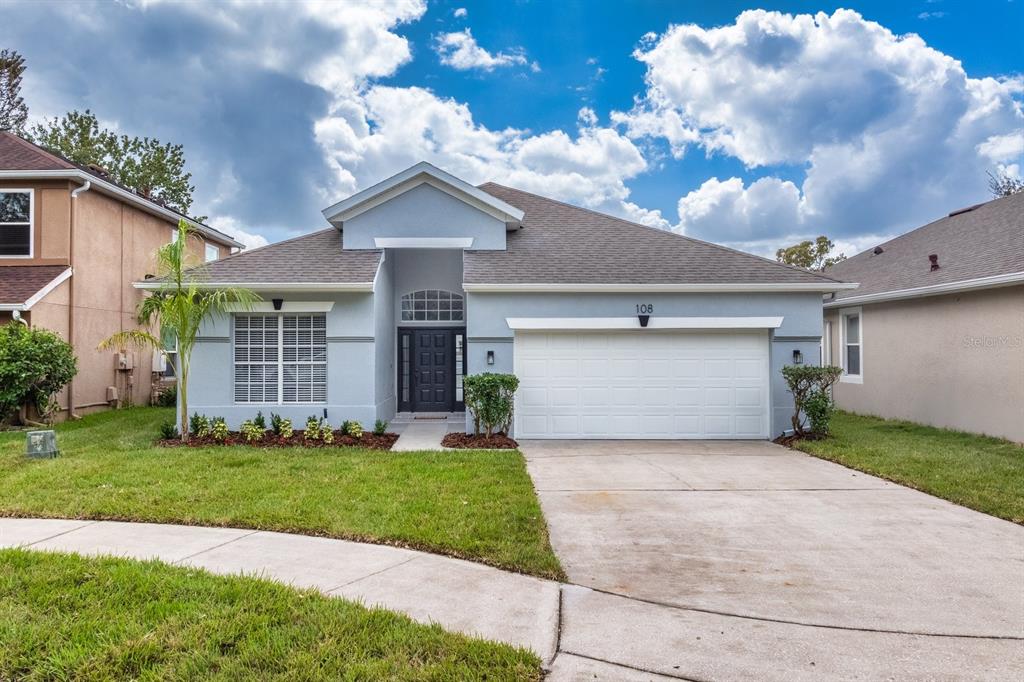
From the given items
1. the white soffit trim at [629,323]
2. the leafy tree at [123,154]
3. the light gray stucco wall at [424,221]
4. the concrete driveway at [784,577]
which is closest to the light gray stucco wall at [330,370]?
the light gray stucco wall at [424,221]

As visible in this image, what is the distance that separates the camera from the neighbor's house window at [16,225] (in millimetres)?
13097

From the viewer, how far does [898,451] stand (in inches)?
370

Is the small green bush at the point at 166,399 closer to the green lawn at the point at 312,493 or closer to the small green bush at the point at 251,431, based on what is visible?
the green lawn at the point at 312,493

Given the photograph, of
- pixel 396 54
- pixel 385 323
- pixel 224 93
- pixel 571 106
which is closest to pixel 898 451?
pixel 385 323

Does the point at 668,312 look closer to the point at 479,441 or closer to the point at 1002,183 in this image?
the point at 479,441

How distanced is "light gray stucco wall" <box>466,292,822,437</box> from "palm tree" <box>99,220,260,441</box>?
14.0 feet

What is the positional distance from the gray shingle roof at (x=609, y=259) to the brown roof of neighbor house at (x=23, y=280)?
9.05 meters

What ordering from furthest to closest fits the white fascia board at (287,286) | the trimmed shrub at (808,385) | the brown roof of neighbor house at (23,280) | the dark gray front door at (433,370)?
the dark gray front door at (433,370)
the brown roof of neighbor house at (23,280)
the white fascia board at (287,286)
the trimmed shrub at (808,385)

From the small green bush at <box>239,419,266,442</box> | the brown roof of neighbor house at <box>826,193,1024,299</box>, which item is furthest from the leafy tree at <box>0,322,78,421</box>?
the brown roof of neighbor house at <box>826,193,1024,299</box>

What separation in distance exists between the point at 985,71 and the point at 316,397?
18.6 metres

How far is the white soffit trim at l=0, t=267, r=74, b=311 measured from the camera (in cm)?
1162

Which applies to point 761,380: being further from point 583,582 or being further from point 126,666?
point 126,666

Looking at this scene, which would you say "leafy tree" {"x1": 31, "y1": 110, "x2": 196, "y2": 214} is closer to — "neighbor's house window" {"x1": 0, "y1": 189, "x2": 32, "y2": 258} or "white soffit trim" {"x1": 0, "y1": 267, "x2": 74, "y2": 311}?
"neighbor's house window" {"x1": 0, "y1": 189, "x2": 32, "y2": 258}

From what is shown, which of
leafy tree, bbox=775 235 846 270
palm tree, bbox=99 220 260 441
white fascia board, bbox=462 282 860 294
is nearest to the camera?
palm tree, bbox=99 220 260 441
